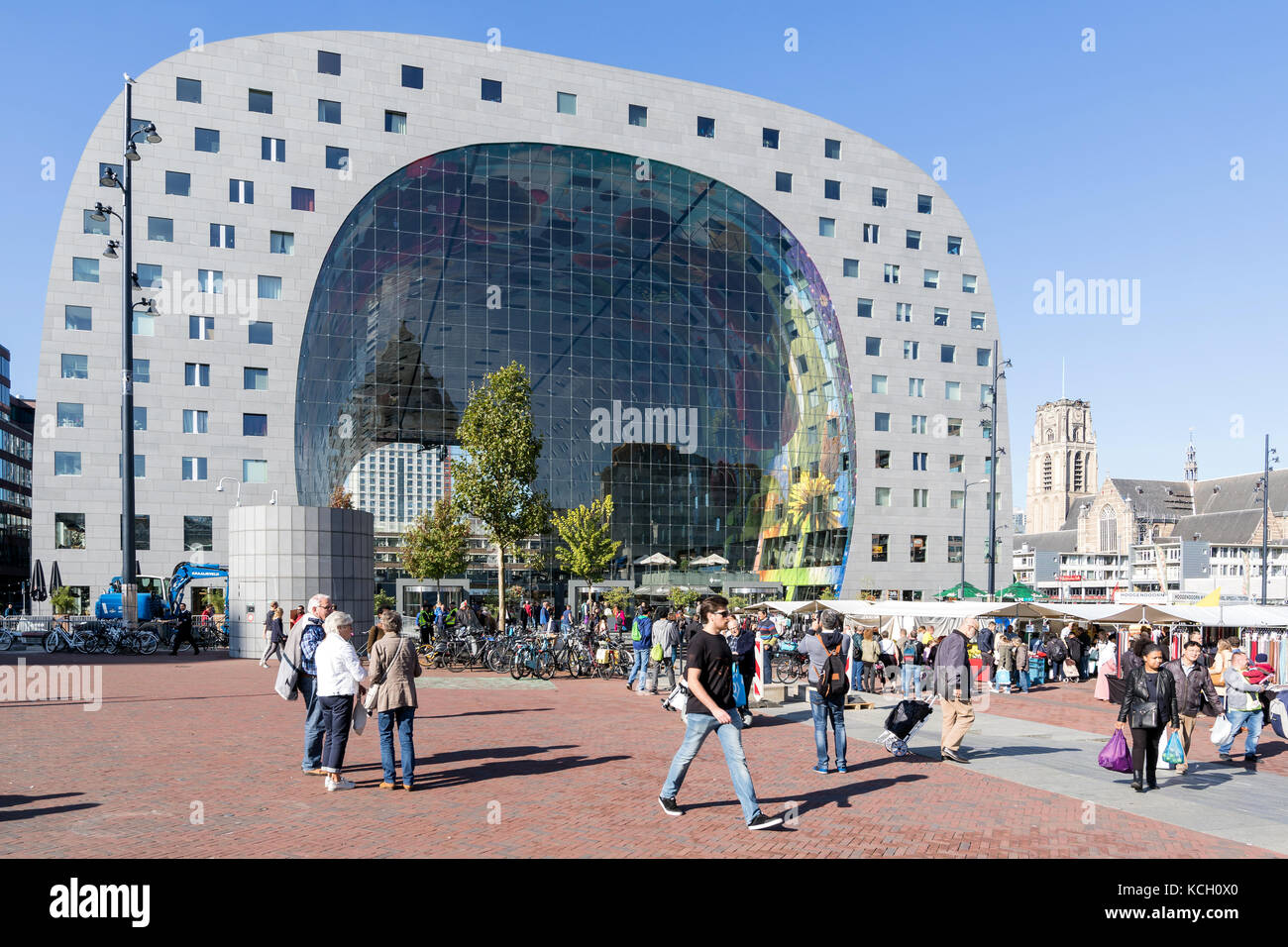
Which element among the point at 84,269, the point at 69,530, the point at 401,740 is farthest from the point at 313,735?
the point at 84,269

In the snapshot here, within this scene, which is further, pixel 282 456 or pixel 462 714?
pixel 282 456

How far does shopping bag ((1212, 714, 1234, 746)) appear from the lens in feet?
40.7

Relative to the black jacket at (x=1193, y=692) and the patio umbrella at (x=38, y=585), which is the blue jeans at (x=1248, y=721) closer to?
the black jacket at (x=1193, y=692)

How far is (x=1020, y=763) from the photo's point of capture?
12.1 meters

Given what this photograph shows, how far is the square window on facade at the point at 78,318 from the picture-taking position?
47125mm

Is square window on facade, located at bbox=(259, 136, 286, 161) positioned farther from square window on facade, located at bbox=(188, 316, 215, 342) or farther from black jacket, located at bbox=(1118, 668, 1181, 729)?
black jacket, located at bbox=(1118, 668, 1181, 729)

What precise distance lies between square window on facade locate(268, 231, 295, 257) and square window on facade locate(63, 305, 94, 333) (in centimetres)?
957

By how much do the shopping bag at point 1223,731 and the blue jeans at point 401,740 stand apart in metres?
10.4

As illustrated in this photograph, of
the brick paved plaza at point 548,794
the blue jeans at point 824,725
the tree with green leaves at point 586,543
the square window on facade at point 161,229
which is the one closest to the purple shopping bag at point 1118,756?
the brick paved plaza at point 548,794
